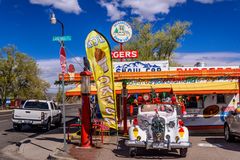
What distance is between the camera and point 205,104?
22.2 m

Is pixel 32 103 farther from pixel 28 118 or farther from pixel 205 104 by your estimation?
pixel 205 104

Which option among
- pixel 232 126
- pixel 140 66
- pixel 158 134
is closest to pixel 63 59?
pixel 158 134

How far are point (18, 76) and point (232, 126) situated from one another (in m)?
71.8

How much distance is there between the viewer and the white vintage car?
1107 centimetres

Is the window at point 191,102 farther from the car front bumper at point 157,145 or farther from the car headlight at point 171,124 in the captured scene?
the car front bumper at point 157,145

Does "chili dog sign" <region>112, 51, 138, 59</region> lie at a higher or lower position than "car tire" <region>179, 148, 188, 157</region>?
higher

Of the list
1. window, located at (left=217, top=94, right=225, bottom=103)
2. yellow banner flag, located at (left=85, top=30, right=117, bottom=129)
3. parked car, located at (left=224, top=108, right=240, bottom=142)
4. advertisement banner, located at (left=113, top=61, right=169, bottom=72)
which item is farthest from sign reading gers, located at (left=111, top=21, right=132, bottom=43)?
yellow banner flag, located at (left=85, top=30, right=117, bottom=129)

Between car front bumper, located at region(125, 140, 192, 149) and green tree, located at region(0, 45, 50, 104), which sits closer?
car front bumper, located at region(125, 140, 192, 149)

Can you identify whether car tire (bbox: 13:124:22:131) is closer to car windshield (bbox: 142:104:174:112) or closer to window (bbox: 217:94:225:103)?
car windshield (bbox: 142:104:174:112)

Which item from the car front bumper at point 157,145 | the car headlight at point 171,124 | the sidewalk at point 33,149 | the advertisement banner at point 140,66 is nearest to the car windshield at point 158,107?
the car headlight at point 171,124

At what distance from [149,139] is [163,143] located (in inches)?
18.1

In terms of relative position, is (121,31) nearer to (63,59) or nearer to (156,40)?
(63,59)

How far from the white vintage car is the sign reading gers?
1162cm

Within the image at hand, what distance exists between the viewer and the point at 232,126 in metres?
15.1
